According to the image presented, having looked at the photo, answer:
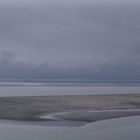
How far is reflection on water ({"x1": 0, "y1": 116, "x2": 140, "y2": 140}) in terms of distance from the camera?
209 cm

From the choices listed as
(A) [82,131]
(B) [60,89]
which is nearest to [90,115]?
(A) [82,131]

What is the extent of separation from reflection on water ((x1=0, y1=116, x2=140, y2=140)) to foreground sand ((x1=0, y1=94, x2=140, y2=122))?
0.18 ft

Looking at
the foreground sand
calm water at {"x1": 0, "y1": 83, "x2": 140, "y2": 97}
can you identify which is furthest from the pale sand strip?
calm water at {"x1": 0, "y1": 83, "x2": 140, "y2": 97}

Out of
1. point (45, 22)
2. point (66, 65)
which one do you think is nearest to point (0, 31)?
point (45, 22)

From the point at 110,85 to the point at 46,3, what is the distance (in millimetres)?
646

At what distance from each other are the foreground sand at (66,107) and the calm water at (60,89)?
34 mm

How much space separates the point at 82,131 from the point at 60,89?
335 millimetres

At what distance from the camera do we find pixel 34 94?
203 centimetres

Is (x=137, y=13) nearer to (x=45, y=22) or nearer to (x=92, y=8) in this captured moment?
(x=92, y=8)

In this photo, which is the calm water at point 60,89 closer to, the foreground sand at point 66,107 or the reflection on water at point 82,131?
the foreground sand at point 66,107

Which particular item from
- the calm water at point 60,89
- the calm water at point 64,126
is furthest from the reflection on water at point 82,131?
the calm water at point 60,89

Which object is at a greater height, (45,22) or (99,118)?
(45,22)

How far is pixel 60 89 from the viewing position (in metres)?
2.08

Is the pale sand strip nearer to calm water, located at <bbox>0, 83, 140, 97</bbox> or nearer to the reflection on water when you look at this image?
the reflection on water
